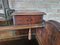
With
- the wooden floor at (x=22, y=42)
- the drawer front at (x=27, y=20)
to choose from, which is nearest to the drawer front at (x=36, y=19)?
the drawer front at (x=27, y=20)

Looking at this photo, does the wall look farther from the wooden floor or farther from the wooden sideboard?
the wooden floor

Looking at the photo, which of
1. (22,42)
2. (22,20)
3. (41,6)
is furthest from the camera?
(41,6)

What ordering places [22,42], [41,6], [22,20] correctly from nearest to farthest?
1. [22,20]
2. [22,42]
3. [41,6]

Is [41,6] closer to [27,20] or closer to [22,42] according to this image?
[27,20]

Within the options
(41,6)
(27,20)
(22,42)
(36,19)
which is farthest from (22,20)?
(41,6)

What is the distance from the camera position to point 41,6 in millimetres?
1797

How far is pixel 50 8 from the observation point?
184 cm

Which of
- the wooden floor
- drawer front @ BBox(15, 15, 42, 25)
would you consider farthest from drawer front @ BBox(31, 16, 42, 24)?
the wooden floor

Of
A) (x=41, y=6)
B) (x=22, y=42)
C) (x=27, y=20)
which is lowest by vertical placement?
(x=22, y=42)

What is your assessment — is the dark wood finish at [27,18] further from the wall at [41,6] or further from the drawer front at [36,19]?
the wall at [41,6]

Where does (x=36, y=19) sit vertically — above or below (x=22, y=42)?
above

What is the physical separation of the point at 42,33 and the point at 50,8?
1.91 feet

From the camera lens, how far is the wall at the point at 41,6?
1.70 meters

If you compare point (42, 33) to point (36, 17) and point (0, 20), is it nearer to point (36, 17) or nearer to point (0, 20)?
point (36, 17)
